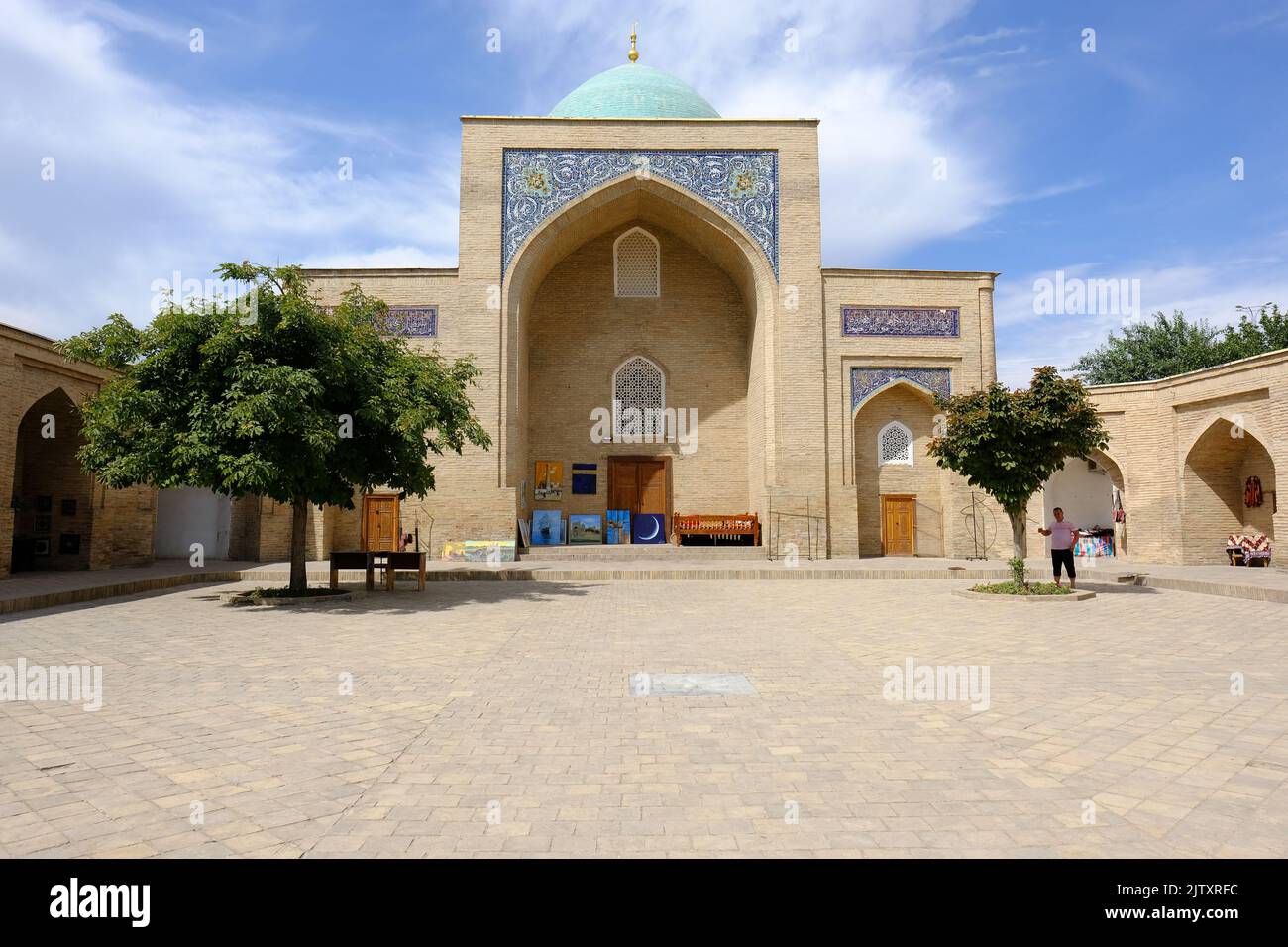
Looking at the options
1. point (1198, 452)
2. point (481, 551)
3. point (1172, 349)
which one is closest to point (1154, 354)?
point (1172, 349)

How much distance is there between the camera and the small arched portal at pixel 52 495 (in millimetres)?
13562

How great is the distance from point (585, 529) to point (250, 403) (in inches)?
434

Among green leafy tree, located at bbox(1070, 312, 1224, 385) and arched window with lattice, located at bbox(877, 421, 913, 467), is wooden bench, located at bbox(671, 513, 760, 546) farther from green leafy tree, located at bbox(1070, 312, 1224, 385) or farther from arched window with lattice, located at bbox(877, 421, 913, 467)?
green leafy tree, located at bbox(1070, 312, 1224, 385)

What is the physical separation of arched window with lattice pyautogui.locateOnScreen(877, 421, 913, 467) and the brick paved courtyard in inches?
454

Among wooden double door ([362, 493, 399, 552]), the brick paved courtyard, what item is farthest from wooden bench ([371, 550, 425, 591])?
wooden double door ([362, 493, 399, 552])

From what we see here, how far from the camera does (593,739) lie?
3555mm

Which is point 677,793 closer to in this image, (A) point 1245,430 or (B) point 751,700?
(B) point 751,700

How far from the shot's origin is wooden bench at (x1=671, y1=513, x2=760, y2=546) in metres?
17.3

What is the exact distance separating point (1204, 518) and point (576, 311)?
590 inches

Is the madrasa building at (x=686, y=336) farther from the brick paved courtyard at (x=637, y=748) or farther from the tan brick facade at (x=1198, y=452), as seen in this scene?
the brick paved courtyard at (x=637, y=748)

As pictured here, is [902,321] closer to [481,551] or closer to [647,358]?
[647,358]

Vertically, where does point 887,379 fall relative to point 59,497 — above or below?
above

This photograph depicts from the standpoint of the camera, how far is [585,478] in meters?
18.9

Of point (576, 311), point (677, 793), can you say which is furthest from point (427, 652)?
point (576, 311)
